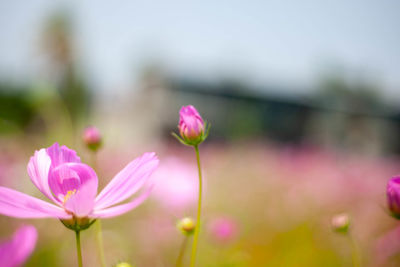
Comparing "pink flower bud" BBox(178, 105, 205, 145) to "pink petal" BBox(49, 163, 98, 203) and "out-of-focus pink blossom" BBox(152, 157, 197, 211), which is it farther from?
"out-of-focus pink blossom" BBox(152, 157, 197, 211)

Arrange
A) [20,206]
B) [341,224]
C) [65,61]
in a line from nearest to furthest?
[20,206] → [341,224] → [65,61]

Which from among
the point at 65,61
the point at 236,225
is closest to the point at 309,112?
the point at 65,61

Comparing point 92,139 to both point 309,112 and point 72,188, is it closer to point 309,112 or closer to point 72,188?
point 72,188

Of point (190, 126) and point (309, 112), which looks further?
point (309, 112)

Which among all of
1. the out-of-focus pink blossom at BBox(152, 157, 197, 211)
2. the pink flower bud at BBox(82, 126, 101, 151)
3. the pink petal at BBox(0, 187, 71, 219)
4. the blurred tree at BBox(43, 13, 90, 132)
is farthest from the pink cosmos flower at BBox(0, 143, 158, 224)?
the blurred tree at BBox(43, 13, 90, 132)

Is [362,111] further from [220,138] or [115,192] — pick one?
[115,192]
